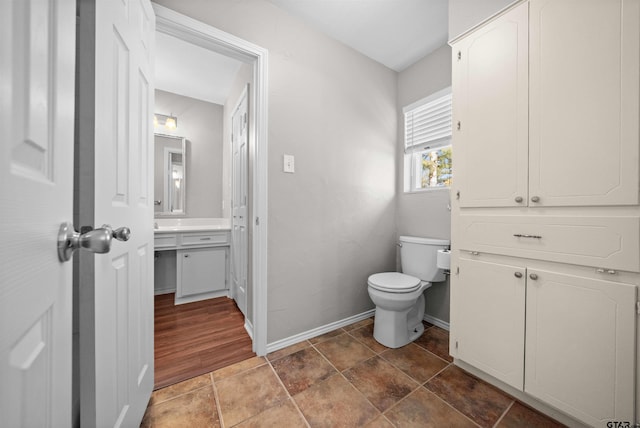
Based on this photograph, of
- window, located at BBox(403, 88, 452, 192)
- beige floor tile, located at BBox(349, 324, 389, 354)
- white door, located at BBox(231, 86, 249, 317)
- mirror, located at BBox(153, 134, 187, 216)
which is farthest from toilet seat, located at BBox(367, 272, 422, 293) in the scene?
mirror, located at BBox(153, 134, 187, 216)

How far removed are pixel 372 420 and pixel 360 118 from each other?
2095 millimetres

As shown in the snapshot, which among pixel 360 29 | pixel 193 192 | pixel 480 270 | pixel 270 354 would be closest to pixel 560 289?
pixel 480 270

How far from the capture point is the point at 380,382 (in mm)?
1374

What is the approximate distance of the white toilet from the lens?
166cm

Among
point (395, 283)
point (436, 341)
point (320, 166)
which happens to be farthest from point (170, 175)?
point (436, 341)

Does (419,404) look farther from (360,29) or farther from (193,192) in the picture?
(193,192)

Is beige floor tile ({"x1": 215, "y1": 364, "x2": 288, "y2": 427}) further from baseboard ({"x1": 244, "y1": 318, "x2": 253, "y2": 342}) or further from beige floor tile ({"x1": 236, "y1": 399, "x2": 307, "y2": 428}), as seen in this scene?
baseboard ({"x1": 244, "y1": 318, "x2": 253, "y2": 342})

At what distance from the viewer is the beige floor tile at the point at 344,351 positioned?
5.09 ft

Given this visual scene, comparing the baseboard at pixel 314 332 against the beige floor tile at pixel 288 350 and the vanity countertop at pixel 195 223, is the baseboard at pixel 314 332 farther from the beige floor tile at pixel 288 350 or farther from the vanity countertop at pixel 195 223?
the vanity countertop at pixel 195 223

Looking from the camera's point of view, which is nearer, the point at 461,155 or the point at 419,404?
the point at 419,404

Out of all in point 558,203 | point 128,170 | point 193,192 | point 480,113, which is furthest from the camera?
point 193,192

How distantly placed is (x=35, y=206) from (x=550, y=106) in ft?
5.69

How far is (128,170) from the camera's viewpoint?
851mm

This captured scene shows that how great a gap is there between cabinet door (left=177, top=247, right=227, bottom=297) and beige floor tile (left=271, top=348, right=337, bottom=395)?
147 centimetres
